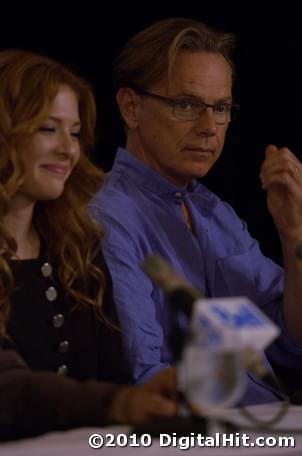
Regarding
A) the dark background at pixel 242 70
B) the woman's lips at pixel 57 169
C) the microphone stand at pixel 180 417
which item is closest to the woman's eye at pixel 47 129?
the woman's lips at pixel 57 169

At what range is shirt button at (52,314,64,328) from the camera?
1774 millimetres

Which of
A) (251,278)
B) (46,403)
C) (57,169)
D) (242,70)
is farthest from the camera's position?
(242,70)

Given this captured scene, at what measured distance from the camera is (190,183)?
7.75 ft

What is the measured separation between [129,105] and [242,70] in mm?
787

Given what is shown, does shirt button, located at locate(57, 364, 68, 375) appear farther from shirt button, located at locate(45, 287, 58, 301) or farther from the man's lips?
the man's lips

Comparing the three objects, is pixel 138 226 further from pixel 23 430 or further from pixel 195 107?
pixel 23 430

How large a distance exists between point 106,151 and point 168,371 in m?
1.74

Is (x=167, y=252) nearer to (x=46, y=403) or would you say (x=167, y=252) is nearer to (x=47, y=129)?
(x=47, y=129)

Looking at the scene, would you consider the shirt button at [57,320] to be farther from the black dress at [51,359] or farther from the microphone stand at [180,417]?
the microphone stand at [180,417]

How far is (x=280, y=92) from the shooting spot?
3033mm

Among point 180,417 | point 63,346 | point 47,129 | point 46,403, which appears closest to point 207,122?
point 47,129

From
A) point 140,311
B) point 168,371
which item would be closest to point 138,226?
point 140,311

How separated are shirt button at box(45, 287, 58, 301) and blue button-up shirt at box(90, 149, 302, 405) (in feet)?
0.72

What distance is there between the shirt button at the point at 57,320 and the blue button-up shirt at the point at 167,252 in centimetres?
20
